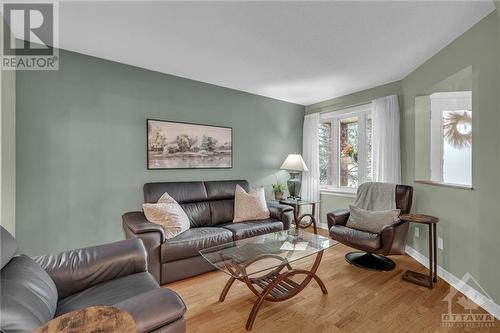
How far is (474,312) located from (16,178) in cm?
439

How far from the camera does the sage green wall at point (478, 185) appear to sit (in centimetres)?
194

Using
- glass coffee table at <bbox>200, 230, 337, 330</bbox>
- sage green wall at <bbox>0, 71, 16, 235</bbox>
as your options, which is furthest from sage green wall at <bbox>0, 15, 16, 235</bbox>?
glass coffee table at <bbox>200, 230, 337, 330</bbox>

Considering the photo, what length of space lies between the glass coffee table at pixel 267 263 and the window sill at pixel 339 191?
72.8 inches

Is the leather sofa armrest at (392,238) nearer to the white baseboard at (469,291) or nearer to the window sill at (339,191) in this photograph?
the white baseboard at (469,291)

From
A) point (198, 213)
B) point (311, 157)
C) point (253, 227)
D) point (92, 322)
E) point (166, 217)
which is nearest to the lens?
point (92, 322)

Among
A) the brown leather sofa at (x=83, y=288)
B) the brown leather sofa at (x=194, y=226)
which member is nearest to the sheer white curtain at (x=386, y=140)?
the brown leather sofa at (x=194, y=226)

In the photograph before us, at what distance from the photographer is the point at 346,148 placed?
14.3 ft

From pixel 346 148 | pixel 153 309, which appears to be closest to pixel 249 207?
pixel 346 148

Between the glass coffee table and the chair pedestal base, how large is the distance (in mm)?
764

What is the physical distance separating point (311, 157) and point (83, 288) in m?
3.99

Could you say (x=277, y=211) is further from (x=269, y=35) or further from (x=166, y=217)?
(x=269, y=35)

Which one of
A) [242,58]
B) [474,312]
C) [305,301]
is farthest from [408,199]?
[242,58]

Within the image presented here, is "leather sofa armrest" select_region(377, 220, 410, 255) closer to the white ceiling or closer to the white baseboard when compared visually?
the white baseboard

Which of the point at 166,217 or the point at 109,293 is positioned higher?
the point at 166,217
